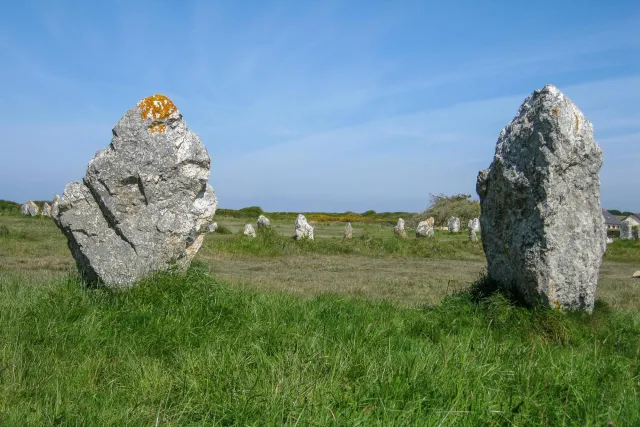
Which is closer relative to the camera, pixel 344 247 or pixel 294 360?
pixel 294 360

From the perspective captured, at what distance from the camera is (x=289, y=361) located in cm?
453

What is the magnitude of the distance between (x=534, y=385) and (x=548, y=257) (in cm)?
334

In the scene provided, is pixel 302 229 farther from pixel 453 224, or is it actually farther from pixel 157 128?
pixel 453 224

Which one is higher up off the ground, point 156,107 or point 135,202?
point 156,107

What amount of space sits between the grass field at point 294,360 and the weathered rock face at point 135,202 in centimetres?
38

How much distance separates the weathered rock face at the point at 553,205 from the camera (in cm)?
728

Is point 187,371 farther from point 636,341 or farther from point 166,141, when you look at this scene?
point 636,341

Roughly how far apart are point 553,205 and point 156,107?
220 inches

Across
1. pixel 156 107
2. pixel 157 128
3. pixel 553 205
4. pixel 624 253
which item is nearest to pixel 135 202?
pixel 157 128

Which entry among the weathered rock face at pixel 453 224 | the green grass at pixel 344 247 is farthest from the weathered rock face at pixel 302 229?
the weathered rock face at pixel 453 224

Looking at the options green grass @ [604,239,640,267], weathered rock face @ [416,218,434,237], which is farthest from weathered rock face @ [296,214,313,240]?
green grass @ [604,239,640,267]

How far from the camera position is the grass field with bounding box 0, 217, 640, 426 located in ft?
12.2

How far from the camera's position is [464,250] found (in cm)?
2219

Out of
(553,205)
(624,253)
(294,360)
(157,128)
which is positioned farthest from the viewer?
(624,253)
